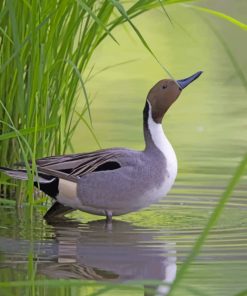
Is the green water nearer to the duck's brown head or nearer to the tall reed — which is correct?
the tall reed

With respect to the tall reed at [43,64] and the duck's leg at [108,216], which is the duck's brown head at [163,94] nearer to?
the tall reed at [43,64]

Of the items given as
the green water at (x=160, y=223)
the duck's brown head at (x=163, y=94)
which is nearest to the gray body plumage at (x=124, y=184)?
the green water at (x=160, y=223)

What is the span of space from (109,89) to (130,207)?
5570 millimetres

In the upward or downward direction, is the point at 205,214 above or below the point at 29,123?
below

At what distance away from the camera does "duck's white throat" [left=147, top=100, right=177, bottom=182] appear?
7.09 m

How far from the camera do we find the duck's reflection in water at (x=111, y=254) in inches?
220

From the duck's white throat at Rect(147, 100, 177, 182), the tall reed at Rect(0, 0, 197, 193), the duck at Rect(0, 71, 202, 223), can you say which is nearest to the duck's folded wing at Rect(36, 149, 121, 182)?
the duck at Rect(0, 71, 202, 223)

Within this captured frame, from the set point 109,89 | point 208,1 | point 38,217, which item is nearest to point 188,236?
point 38,217

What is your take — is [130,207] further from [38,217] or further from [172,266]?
[172,266]

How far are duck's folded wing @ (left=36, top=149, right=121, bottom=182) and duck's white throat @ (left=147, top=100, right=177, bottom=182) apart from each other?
0.72 ft

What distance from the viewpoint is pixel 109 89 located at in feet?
41.0

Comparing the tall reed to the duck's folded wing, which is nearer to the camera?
the tall reed

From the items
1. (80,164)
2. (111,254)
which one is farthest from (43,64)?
(111,254)

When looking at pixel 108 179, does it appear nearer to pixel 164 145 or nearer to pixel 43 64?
pixel 164 145
